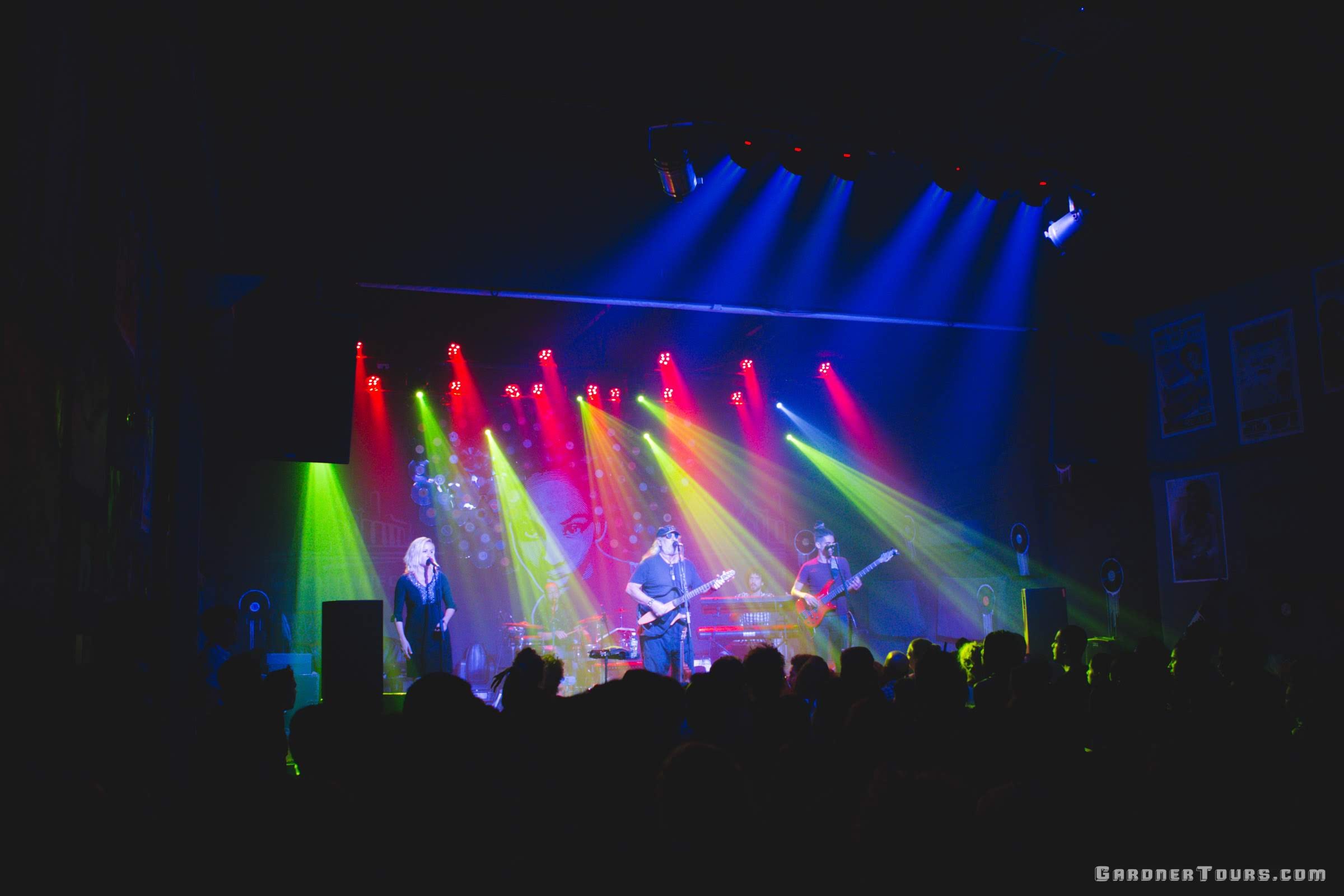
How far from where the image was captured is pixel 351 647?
494 cm

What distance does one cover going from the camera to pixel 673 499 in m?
13.9

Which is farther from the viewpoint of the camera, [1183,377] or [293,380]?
[1183,377]

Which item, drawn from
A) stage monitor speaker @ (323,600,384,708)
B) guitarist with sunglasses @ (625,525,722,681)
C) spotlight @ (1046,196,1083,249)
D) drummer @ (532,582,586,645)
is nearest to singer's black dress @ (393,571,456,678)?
guitarist with sunglasses @ (625,525,722,681)

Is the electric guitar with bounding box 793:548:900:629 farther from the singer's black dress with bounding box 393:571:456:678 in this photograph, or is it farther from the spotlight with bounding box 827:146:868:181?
the spotlight with bounding box 827:146:868:181

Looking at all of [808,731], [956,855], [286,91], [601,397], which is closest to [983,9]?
[286,91]

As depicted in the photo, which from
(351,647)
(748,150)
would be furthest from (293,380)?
(748,150)

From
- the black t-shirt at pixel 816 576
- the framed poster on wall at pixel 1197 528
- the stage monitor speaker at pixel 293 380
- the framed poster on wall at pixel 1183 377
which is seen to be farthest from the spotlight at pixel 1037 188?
the stage monitor speaker at pixel 293 380

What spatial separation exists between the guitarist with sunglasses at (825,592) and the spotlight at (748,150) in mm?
5035

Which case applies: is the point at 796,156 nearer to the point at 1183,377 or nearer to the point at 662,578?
the point at 662,578

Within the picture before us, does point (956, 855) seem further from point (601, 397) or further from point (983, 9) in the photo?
point (601, 397)

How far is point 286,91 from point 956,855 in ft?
20.3

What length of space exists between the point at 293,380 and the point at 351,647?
95.5 inches

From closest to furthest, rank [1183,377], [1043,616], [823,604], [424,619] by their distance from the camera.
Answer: [1043,616] < [424,619] < [1183,377] < [823,604]

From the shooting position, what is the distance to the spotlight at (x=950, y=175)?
7.23m
